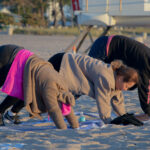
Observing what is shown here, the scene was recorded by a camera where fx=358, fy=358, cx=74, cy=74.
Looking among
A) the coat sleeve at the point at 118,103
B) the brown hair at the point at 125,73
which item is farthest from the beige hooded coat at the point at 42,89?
the coat sleeve at the point at 118,103

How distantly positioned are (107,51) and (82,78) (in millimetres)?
777

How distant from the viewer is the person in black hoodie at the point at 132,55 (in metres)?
4.14

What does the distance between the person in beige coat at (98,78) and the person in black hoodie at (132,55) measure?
1.19 ft

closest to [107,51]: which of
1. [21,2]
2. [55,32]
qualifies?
[55,32]

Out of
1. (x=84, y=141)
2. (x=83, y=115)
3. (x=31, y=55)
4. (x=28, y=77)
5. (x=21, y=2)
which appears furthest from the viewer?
(x=21, y=2)

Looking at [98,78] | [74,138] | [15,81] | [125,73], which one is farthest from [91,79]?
[15,81]

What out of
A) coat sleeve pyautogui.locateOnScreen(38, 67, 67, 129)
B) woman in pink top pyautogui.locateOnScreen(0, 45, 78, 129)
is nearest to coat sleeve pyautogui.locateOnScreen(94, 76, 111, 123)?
woman in pink top pyautogui.locateOnScreen(0, 45, 78, 129)

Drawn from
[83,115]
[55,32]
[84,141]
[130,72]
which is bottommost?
[55,32]

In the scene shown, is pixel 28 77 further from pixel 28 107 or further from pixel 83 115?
pixel 83 115

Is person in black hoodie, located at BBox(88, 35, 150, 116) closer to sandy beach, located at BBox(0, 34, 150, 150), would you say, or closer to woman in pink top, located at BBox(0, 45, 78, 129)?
sandy beach, located at BBox(0, 34, 150, 150)

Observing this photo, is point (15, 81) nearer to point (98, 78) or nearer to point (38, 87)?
point (38, 87)

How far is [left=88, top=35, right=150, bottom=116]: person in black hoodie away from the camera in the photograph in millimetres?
4145

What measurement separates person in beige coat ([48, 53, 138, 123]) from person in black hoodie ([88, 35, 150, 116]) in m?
0.36

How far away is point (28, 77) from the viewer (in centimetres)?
360
